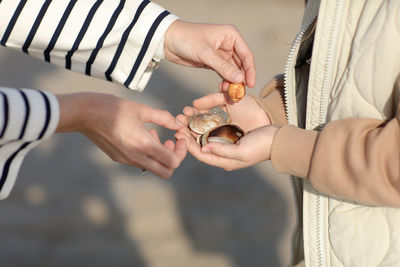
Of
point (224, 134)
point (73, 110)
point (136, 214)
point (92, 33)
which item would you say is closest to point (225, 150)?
point (224, 134)

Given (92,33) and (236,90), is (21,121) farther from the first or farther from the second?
(236,90)

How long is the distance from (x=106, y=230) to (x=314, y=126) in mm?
1236

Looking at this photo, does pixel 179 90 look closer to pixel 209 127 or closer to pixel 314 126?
pixel 209 127

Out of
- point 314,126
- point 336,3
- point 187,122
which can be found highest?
point 336,3

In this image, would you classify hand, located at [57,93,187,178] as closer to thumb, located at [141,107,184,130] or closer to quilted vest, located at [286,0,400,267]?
thumb, located at [141,107,184,130]

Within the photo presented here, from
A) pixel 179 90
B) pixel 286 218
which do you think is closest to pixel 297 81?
pixel 286 218

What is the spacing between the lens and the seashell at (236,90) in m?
1.52

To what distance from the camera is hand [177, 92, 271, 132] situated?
1.59 meters

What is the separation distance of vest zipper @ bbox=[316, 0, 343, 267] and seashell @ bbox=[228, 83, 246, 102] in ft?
0.89

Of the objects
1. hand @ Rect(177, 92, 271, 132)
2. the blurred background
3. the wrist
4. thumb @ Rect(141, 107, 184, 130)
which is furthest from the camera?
the blurred background

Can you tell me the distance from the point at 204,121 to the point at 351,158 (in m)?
0.55

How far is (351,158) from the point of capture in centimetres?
113

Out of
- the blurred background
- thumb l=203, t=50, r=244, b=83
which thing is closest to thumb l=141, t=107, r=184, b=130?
thumb l=203, t=50, r=244, b=83

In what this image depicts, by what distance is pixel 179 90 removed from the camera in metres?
3.22
